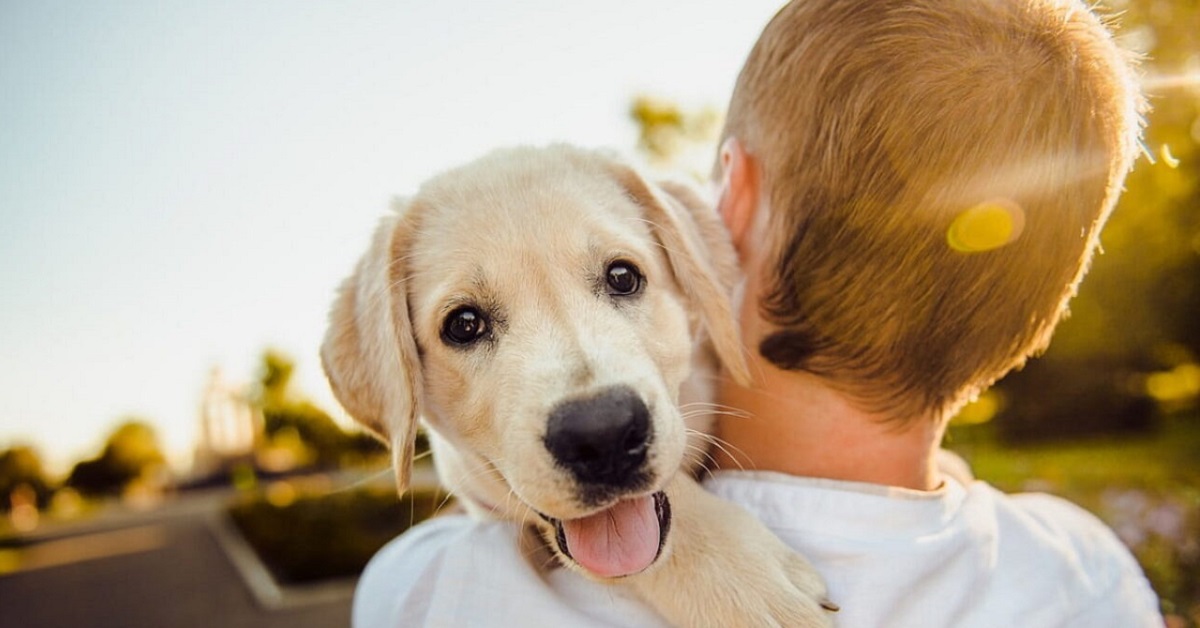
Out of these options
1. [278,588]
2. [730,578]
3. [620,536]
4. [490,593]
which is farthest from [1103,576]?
[278,588]

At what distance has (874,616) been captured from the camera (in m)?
2.25

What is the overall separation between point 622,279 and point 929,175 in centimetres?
101

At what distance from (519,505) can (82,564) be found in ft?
85.8

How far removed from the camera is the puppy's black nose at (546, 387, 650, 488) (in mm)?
2375

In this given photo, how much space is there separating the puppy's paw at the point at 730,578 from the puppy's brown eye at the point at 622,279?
757mm

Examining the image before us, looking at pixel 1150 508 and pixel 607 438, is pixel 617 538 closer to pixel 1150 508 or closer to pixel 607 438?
pixel 607 438

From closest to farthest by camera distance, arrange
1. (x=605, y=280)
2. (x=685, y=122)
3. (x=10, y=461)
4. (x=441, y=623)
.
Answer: (x=441, y=623) → (x=605, y=280) → (x=685, y=122) → (x=10, y=461)

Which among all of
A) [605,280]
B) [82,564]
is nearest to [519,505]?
[605,280]

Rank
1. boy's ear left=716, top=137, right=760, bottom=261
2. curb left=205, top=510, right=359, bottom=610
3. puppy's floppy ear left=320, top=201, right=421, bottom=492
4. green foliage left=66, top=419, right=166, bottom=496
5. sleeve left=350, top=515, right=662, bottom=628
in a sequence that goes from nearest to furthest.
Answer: sleeve left=350, top=515, right=662, bottom=628 < boy's ear left=716, top=137, right=760, bottom=261 < puppy's floppy ear left=320, top=201, right=421, bottom=492 < curb left=205, top=510, right=359, bottom=610 < green foliage left=66, top=419, right=166, bottom=496

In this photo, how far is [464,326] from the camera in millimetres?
2990

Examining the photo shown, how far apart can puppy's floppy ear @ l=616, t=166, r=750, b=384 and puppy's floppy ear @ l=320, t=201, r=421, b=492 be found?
87 centimetres

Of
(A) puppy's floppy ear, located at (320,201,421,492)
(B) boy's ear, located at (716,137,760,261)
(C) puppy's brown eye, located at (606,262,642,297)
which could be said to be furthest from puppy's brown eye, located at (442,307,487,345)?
(B) boy's ear, located at (716,137,760,261)

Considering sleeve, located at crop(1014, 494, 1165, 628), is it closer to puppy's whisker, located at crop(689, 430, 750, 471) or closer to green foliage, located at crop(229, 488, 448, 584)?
puppy's whisker, located at crop(689, 430, 750, 471)

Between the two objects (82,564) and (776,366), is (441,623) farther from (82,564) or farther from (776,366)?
(82,564)
